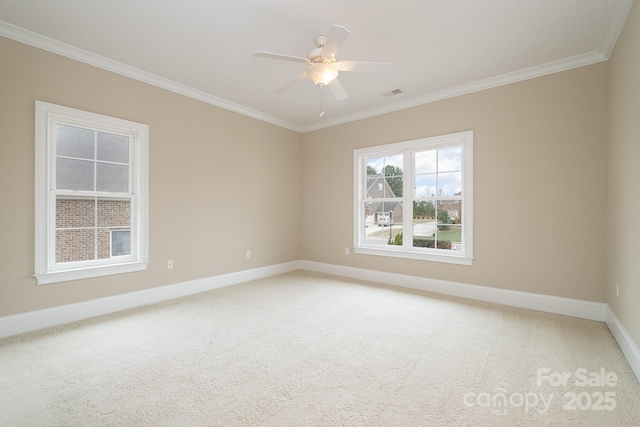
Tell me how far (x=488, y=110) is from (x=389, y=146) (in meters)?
1.37

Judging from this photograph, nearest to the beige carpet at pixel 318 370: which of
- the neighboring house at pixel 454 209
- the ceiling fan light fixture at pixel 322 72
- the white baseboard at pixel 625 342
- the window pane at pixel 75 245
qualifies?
the white baseboard at pixel 625 342

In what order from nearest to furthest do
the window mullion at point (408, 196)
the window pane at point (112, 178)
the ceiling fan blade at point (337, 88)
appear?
the ceiling fan blade at point (337, 88)
the window pane at point (112, 178)
the window mullion at point (408, 196)

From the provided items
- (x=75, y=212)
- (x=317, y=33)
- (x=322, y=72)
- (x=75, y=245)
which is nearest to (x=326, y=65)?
(x=322, y=72)

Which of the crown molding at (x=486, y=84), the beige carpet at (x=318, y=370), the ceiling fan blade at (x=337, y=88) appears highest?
the crown molding at (x=486, y=84)

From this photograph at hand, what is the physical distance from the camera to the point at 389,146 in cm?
447

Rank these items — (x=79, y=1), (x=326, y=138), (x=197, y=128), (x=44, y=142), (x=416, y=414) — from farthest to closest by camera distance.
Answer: (x=326, y=138)
(x=197, y=128)
(x=44, y=142)
(x=79, y=1)
(x=416, y=414)

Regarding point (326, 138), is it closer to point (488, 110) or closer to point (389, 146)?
point (389, 146)

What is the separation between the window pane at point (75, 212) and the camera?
2.97 metres

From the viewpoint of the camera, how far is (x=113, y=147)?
131 inches

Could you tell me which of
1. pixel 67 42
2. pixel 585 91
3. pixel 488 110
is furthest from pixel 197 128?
pixel 585 91

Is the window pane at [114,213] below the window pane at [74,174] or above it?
below

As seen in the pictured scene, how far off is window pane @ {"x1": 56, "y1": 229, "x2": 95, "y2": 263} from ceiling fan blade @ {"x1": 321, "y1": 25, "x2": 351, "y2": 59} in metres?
3.09

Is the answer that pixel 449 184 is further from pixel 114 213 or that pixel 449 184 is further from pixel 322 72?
pixel 114 213

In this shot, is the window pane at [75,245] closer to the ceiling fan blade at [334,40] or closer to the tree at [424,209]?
the ceiling fan blade at [334,40]
